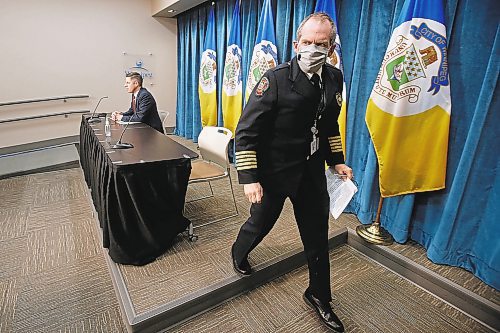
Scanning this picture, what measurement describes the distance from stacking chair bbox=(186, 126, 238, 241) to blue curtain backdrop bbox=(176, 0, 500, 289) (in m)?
1.06

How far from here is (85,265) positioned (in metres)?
1.90

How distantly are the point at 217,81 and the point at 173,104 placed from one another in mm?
1894

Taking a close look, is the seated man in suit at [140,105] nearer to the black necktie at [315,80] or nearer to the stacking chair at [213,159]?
the stacking chair at [213,159]

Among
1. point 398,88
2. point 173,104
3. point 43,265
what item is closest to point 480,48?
point 398,88

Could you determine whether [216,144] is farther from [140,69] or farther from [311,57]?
[140,69]

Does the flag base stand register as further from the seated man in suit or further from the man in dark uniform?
the seated man in suit

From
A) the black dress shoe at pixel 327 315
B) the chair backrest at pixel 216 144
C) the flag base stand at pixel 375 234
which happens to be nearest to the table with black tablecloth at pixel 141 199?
the chair backrest at pixel 216 144

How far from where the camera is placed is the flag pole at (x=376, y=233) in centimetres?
210

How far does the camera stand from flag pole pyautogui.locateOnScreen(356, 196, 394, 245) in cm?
210

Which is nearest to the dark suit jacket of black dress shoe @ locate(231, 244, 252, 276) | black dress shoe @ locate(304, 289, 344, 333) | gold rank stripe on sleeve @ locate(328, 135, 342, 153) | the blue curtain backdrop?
the blue curtain backdrop

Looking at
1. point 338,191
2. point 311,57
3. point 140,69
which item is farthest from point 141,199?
point 140,69

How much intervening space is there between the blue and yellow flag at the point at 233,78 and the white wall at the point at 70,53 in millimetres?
2227

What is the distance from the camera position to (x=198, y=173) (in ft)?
7.73

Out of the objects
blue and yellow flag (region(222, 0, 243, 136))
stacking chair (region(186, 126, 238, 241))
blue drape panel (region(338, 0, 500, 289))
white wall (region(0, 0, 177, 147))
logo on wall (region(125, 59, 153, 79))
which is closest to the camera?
blue drape panel (region(338, 0, 500, 289))
